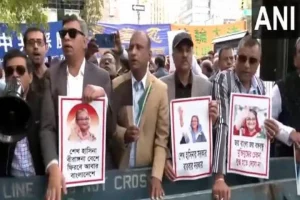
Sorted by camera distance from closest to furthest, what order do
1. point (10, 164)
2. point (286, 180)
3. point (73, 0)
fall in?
point (10, 164), point (286, 180), point (73, 0)

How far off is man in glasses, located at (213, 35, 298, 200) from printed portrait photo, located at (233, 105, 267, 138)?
5 centimetres

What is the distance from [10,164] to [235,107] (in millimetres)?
1491

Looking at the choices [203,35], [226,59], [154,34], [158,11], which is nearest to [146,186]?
[226,59]

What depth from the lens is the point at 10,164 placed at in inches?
139

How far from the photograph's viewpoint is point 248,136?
Result: 13.4 feet

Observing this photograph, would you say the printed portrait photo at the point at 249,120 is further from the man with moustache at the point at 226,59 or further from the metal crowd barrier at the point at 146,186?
the man with moustache at the point at 226,59

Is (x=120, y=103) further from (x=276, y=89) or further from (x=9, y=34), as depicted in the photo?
(x=9, y=34)

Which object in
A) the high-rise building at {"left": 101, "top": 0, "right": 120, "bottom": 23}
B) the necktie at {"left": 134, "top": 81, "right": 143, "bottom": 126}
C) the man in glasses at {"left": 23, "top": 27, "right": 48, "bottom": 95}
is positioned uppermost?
the high-rise building at {"left": 101, "top": 0, "right": 120, "bottom": 23}

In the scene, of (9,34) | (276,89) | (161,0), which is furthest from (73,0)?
(161,0)

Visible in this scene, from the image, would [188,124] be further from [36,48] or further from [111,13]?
[111,13]

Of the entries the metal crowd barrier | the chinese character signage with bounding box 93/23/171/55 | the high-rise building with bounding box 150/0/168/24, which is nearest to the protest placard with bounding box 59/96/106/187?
the metal crowd barrier

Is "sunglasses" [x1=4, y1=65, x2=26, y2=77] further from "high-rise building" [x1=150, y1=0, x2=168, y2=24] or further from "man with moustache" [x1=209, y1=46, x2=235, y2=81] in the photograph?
"high-rise building" [x1=150, y1=0, x2=168, y2=24]

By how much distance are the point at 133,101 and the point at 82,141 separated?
0.65 m

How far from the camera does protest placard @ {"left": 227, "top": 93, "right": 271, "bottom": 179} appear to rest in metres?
4.06
